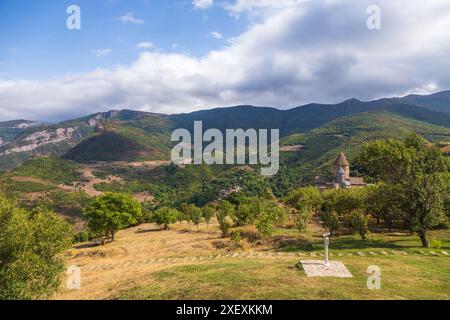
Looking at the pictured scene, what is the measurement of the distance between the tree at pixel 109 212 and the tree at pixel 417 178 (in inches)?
1358

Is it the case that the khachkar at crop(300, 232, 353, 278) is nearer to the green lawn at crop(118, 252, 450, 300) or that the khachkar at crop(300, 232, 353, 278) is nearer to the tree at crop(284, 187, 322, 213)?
the green lawn at crop(118, 252, 450, 300)

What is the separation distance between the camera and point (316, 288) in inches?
522

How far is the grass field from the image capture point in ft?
42.7

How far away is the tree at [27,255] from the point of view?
1377 cm

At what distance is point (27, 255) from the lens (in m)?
14.6

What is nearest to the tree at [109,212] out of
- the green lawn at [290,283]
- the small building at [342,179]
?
the green lawn at [290,283]

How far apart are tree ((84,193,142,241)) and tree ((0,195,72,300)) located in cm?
2673

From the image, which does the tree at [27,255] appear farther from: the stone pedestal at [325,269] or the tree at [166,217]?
the tree at [166,217]

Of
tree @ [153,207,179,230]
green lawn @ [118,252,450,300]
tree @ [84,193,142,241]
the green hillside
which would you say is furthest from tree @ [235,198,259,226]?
the green hillside

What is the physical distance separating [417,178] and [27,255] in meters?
28.0

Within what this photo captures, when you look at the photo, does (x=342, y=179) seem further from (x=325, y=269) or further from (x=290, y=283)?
(x=290, y=283)

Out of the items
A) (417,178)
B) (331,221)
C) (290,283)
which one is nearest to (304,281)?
(290,283)
